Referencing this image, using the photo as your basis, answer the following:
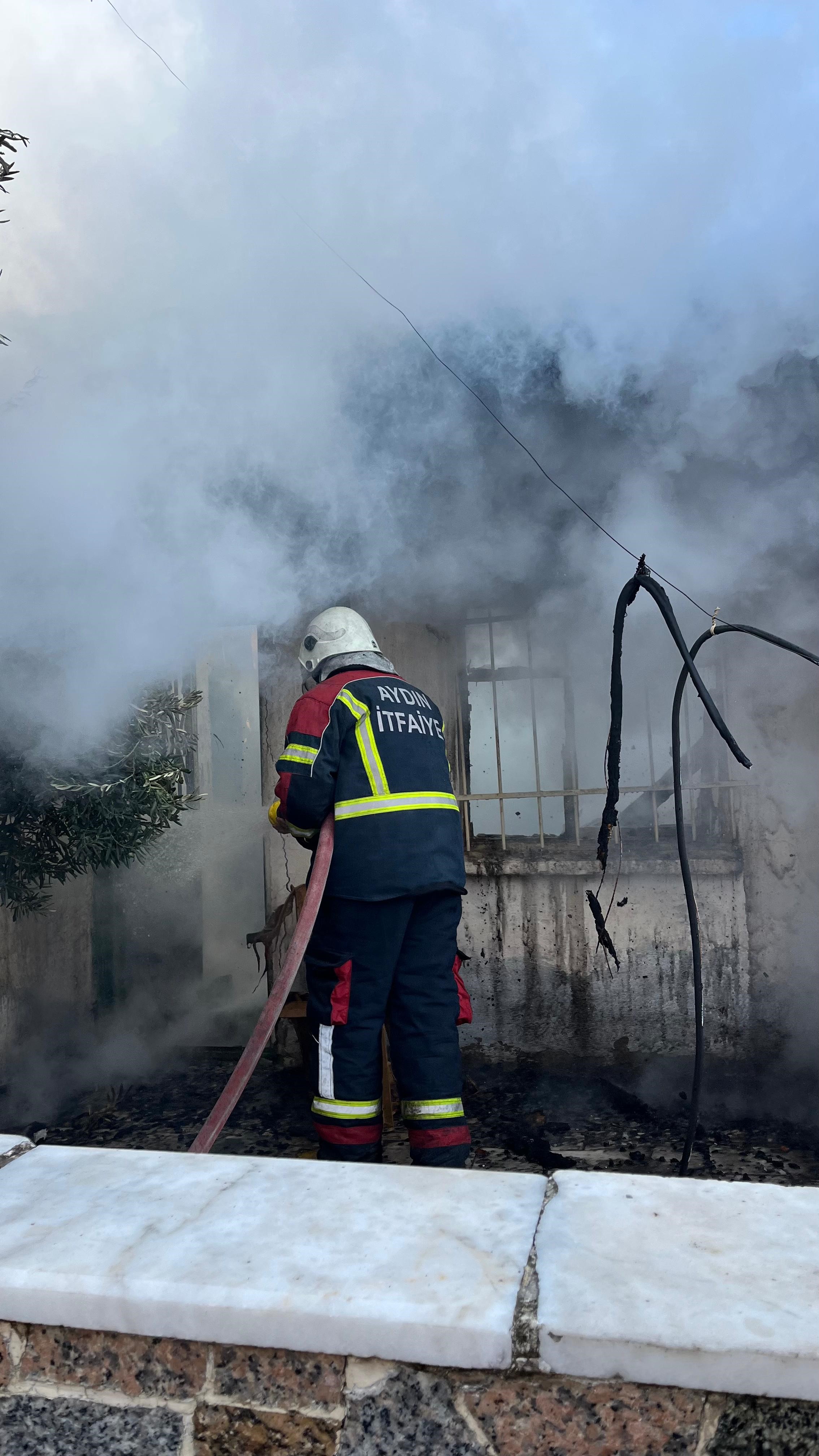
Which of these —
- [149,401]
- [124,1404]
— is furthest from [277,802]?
[124,1404]

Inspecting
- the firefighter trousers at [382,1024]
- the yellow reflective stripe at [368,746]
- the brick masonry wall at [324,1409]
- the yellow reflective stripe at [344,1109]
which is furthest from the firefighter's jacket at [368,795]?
the brick masonry wall at [324,1409]

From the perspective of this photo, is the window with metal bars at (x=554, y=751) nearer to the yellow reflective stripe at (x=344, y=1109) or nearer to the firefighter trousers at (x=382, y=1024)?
the firefighter trousers at (x=382, y=1024)

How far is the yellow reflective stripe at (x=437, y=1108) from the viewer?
312cm

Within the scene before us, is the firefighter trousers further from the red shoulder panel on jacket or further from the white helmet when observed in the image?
the white helmet

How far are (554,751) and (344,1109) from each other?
3044 mm

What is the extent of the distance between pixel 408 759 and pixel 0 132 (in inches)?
87.9

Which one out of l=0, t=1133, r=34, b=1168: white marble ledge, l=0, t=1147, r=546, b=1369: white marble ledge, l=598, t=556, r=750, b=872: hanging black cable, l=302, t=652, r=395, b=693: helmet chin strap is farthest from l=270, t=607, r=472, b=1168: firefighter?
l=0, t=1147, r=546, b=1369: white marble ledge

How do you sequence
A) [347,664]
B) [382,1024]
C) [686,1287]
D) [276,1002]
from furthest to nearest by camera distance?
[347,664]
[382,1024]
[276,1002]
[686,1287]

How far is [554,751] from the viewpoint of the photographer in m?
5.68

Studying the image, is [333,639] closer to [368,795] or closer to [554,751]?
[368,795]

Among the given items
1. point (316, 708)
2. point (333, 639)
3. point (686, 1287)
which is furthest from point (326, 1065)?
point (686, 1287)

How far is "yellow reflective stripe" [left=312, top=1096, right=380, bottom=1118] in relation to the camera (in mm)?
3061

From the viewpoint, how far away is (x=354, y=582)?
4.66 metres

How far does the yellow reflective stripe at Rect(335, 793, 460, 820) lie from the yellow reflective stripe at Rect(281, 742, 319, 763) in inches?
7.2
